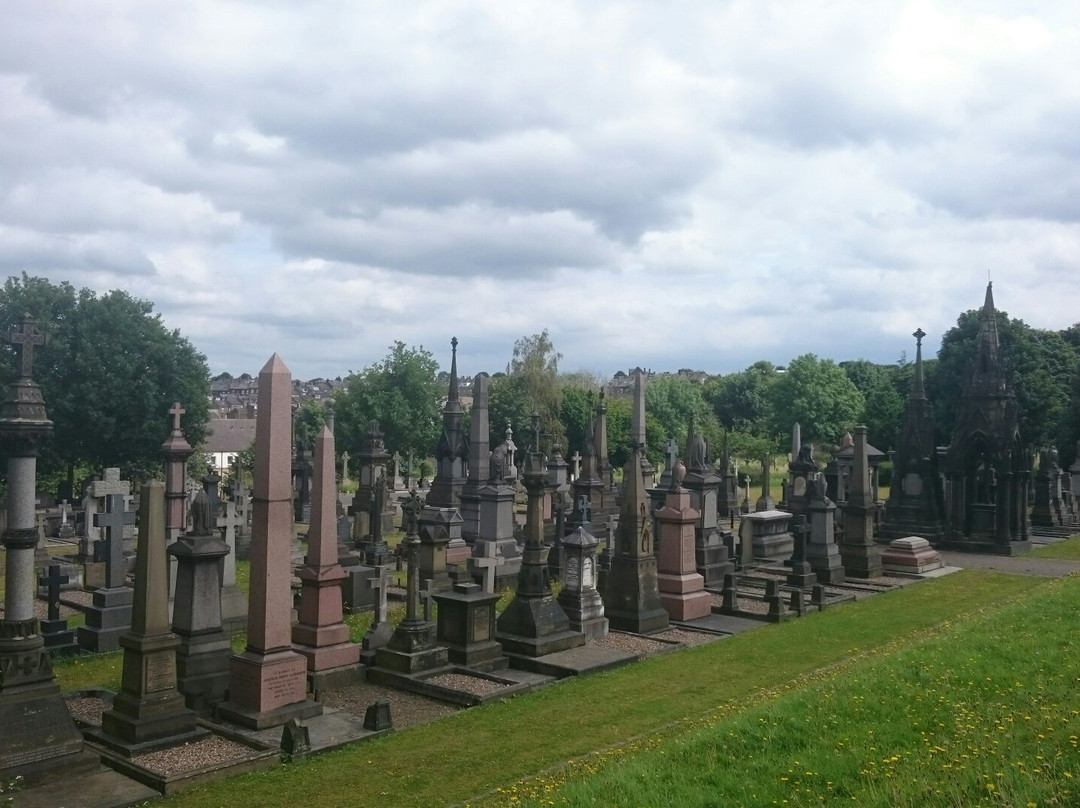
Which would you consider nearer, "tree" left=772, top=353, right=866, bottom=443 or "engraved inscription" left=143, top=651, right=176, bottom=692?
"engraved inscription" left=143, top=651, right=176, bottom=692

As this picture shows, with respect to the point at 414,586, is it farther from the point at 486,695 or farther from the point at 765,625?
the point at 765,625

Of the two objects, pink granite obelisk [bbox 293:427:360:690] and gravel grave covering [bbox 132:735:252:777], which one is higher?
pink granite obelisk [bbox 293:427:360:690]

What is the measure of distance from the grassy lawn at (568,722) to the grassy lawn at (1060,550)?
1239 cm

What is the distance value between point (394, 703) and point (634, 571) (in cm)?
576

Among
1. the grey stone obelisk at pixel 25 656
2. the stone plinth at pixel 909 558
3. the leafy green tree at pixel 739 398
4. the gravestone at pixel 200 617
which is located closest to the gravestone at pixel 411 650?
the gravestone at pixel 200 617

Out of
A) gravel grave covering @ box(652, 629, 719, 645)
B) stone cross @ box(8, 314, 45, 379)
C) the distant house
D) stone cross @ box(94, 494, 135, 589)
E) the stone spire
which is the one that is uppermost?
the stone spire

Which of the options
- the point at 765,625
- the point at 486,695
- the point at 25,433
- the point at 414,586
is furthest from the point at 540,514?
the point at 25,433

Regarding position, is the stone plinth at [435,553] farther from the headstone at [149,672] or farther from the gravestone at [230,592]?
the headstone at [149,672]

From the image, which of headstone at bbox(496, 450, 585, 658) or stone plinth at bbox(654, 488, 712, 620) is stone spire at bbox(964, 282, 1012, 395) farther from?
headstone at bbox(496, 450, 585, 658)

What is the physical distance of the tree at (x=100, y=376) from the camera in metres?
34.6

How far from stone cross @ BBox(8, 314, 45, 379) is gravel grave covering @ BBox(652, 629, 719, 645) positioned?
10.1m

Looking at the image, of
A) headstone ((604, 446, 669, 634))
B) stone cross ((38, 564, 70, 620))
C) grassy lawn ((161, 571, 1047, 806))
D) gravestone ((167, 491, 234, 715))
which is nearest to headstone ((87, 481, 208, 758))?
gravestone ((167, 491, 234, 715))

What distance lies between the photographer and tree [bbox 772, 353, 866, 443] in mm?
64375

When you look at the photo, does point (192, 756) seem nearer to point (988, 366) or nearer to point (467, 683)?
point (467, 683)
